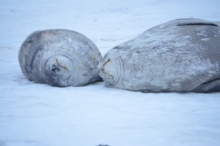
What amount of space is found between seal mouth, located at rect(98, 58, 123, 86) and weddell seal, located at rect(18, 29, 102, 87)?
0.96 feet

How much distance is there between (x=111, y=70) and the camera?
3.23 meters

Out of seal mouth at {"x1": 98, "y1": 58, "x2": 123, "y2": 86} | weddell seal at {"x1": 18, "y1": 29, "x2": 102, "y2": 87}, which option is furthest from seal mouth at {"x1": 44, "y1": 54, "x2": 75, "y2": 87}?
seal mouth at {"x1": 98, "y1": 58, "x2": 123, "y2": 86}

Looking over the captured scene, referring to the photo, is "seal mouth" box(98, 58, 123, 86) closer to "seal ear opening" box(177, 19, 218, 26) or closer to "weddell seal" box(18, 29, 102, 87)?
"weddell seal" box(18, 29, 102, 87)

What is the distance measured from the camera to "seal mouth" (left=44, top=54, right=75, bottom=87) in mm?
3297

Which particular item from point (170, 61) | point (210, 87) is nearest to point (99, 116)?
point (170, 61)

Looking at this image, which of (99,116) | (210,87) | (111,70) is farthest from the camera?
(111,70)

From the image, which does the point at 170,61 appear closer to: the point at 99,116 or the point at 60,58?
the point at 99,116

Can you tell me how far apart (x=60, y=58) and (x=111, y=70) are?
0.68 metres

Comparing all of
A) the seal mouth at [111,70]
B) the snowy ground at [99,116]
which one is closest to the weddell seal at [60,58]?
the snowy ground at [99,116]

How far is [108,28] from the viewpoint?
9.40m

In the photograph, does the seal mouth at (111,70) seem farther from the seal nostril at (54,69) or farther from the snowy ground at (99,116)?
the seal nostril at (54,69)

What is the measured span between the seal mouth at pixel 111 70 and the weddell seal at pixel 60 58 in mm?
293

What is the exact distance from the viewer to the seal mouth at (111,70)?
10.6ft

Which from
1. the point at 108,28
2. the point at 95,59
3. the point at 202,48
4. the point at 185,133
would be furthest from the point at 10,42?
the point at 185,133
